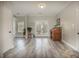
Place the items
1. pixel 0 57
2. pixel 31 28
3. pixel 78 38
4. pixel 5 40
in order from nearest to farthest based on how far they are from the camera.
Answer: pixel 0 57 < pixel 5 40 < pixel 78 38 < pixel 31 28

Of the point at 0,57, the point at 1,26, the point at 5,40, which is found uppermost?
the point at 1,26

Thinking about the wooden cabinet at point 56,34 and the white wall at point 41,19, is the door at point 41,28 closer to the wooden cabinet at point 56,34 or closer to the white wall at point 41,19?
the white wall at point 41,19

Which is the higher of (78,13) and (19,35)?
(78,13)

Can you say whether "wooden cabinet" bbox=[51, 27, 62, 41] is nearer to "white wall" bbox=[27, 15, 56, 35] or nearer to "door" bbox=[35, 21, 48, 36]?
"white wall" bbox=[27, 15, 56, 35]

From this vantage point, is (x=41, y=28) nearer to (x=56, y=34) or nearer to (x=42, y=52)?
(x=56, y=34)

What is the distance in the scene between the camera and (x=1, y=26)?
12.8ft

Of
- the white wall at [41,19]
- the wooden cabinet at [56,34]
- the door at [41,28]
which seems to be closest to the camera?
the door at [41,28]

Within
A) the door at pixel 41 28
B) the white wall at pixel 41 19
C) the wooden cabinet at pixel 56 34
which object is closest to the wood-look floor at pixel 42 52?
the door at pixel 41 28

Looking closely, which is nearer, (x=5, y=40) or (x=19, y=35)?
(x=5, y=40)

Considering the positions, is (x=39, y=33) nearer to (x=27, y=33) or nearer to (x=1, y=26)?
(x=27, y=33)

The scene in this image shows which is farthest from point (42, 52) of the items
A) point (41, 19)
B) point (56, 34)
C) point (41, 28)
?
point (56, 34)

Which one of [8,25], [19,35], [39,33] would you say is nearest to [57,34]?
[39,33]

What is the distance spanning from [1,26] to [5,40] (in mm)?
515

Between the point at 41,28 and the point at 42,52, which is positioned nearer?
the point at 42,52
